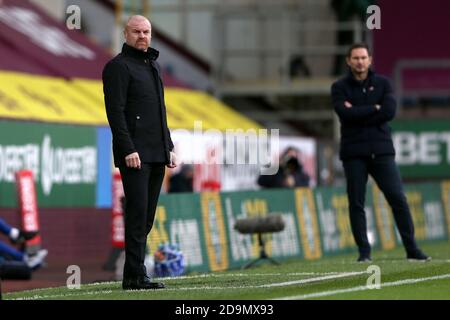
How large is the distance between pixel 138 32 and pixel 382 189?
179 inches

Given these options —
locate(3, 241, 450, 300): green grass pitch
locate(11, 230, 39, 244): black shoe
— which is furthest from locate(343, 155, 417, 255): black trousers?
locate(11, 230, 39, 244): black shoe

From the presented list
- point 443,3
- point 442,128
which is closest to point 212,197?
point 442,128

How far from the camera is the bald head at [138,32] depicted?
1183 centimetres

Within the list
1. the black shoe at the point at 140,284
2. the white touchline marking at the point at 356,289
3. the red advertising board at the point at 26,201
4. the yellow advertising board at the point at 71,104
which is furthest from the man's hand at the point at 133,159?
the yellow advertising board at the point at 71,104

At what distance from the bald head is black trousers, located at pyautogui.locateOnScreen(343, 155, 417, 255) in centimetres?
418

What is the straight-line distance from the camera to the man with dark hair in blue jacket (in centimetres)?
1541

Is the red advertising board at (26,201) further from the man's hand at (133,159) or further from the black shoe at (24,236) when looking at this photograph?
the man's hand at (133,159)

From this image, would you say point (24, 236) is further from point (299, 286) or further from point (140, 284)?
point (299, 286)

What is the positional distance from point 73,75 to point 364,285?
16.1 m

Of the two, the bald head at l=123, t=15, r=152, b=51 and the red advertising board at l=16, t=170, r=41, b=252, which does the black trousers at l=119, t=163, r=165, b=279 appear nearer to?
the bald head at l=123, t=15, r=152, b=51

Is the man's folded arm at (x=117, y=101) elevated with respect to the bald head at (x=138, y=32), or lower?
lower

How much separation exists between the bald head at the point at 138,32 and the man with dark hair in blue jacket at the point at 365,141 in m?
3.93

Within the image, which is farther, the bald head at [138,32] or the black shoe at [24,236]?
the black shoe at [24,236]

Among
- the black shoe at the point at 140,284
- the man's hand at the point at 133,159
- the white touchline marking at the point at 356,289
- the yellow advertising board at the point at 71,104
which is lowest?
the white touchline marking at the point at 356,289
